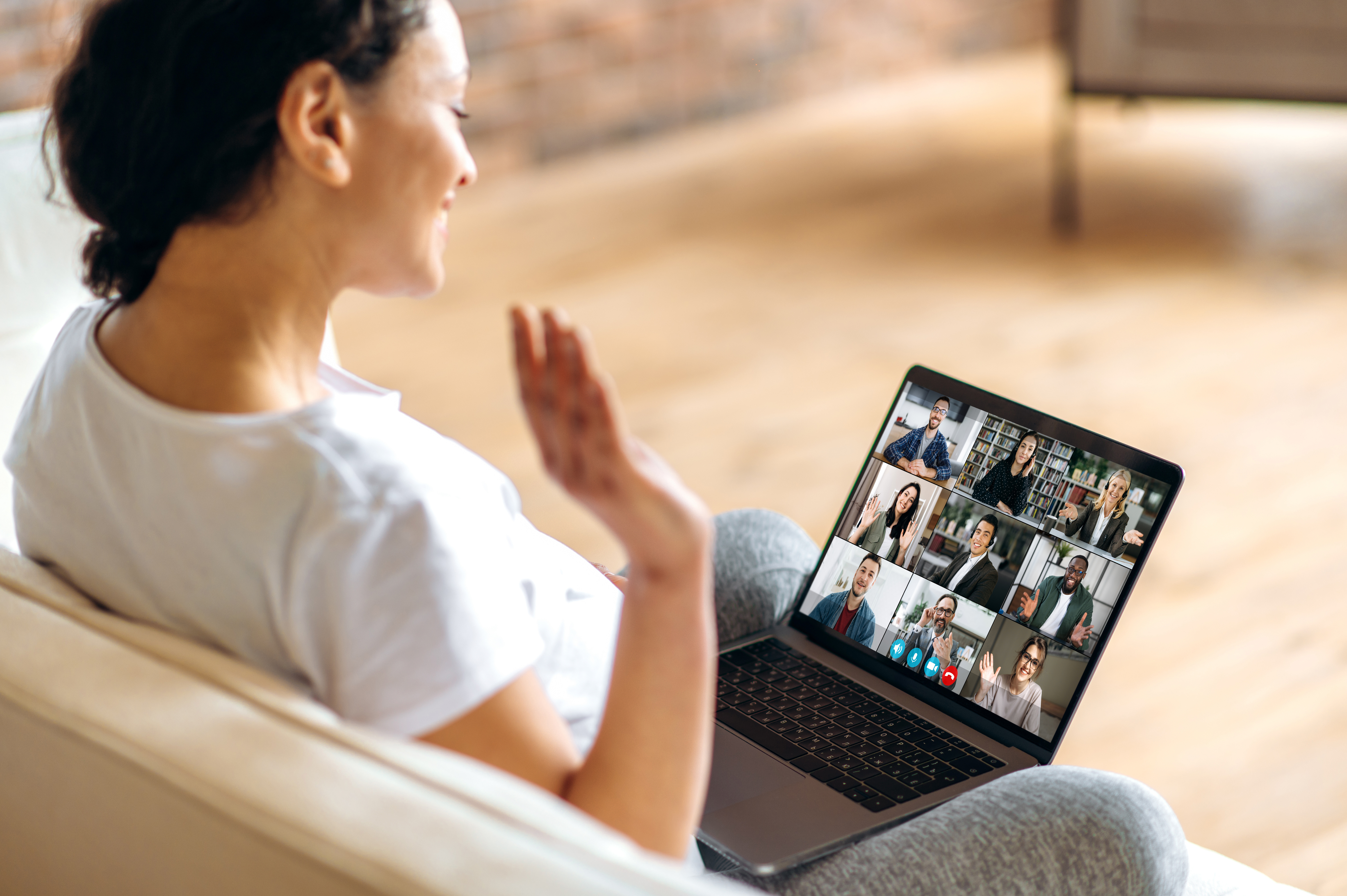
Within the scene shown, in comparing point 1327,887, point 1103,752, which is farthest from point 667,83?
point 1327,887

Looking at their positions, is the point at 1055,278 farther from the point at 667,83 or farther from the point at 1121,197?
the point at 667,83

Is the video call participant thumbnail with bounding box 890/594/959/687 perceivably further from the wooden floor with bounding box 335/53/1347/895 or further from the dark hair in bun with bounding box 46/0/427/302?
the wooden floor with bounding box 335/53/1347/895

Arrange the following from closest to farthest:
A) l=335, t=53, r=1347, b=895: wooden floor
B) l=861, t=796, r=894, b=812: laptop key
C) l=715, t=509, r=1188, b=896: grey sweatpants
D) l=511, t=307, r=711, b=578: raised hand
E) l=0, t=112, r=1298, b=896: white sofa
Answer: l=0, t=112, r=1298, b=896: white sofa
l=511, t=307, r=711, b=578: raised hand
l=715, t=509, r=1188, b=896: grey sweatpants
l=861, t=796, r=894, b=812: laptop key
l=335, t=53, r=1347, b=895: wooden floor

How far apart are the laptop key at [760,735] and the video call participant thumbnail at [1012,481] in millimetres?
218

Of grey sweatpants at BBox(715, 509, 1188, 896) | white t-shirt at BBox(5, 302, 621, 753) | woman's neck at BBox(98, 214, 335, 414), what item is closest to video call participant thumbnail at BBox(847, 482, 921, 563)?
grey sweatpants at BBox(715, 509, 1188, 896)

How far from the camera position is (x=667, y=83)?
4.29 m

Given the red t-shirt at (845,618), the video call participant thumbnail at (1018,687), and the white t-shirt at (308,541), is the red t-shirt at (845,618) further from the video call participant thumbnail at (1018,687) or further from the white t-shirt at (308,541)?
the white t-shirt at (308,541)

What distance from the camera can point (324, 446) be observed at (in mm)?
661

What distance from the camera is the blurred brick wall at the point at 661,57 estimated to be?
3924 mm

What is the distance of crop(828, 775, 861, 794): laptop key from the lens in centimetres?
92

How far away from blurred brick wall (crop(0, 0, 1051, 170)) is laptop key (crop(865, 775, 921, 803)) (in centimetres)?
311

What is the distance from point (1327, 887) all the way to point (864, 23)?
12.2 feet

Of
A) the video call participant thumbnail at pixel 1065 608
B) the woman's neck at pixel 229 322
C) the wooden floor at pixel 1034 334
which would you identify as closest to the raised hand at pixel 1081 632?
the video call participant thumbnail at pixel 1065 608

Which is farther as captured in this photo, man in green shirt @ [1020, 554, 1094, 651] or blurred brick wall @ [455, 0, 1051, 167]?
blurred brick wall @ [455, 0, 1051, 167]
